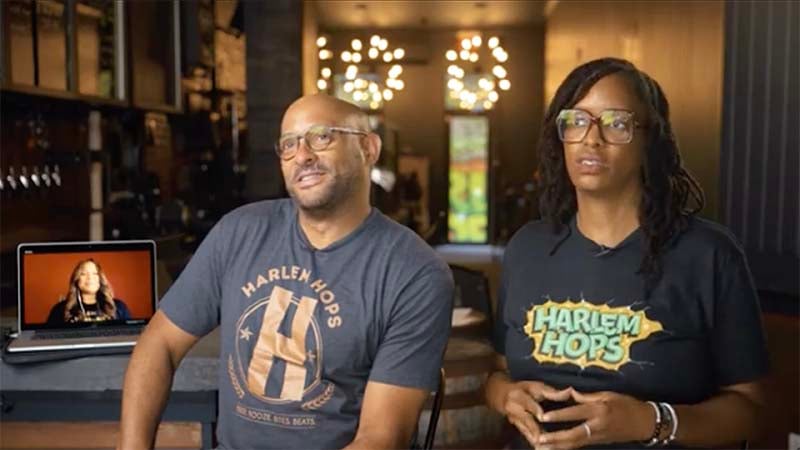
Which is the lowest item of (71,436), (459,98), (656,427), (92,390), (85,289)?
(71,436)

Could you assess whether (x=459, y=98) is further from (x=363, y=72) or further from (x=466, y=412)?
(x=466, y=412)

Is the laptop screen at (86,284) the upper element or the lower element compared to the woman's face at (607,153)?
lower

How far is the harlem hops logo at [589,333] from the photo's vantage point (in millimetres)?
1702

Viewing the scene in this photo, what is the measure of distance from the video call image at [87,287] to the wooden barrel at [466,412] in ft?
2.87

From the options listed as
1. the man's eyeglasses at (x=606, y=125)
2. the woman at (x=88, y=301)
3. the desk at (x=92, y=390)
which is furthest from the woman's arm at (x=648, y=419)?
the woman at (x=88, y=301)

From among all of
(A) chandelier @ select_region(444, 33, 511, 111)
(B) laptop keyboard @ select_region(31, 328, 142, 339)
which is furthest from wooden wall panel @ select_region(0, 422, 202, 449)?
(A) chandelier @ select_region(444, 33, 511, 111)

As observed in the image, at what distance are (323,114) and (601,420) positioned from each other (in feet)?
2.58

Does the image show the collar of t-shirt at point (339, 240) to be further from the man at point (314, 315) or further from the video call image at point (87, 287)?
the video call image at point (87, 287)

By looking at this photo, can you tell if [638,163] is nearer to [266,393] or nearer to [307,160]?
[307,160]

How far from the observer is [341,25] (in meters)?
3.28

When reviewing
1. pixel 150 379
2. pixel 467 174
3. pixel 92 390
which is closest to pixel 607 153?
pixel 150 379

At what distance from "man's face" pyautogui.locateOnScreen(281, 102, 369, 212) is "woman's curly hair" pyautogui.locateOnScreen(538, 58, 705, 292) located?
0.38 m

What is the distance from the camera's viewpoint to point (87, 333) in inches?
92.1

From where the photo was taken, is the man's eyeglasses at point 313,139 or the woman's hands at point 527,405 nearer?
the woman's hands at point 527,405
